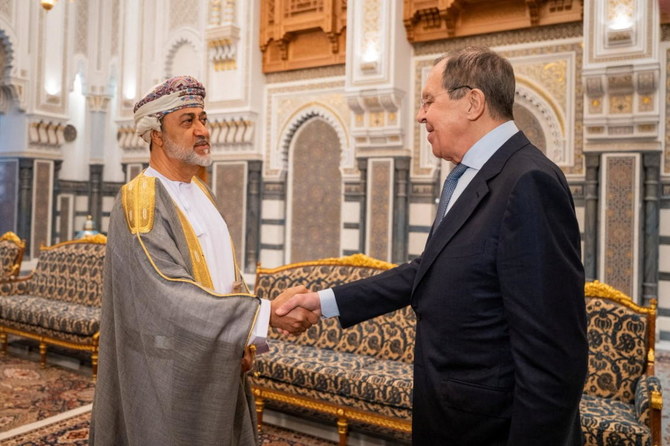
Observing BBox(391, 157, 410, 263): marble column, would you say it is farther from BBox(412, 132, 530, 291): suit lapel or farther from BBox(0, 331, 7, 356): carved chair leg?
BBox(412, 132, 530, 291): suit lapel

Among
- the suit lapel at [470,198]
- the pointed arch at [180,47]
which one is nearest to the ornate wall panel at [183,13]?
→ the pointed arch at [180,47]

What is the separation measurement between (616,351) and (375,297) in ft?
5.56

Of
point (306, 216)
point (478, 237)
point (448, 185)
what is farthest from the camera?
point (306, 216)

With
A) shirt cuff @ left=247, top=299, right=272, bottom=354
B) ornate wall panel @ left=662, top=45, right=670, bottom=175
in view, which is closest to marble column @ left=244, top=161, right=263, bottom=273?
ornate wall panel @ left=662, top=45, right=670, bottom=175

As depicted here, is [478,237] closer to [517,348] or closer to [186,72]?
[517,348]

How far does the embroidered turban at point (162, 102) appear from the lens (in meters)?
1.77

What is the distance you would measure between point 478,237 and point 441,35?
226 inches

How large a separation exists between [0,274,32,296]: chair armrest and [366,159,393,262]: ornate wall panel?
3.57 meters

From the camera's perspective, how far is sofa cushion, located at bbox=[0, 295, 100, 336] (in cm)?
411

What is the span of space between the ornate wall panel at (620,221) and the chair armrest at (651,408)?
9.76ft

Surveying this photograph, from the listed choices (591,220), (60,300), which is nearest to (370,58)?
(591,220)

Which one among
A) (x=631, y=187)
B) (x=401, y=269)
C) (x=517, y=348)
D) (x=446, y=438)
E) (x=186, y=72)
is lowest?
(x=446, y=438)

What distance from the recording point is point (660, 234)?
5391 mm

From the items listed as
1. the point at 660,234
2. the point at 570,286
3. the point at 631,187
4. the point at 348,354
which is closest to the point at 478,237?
the point at 570,286
